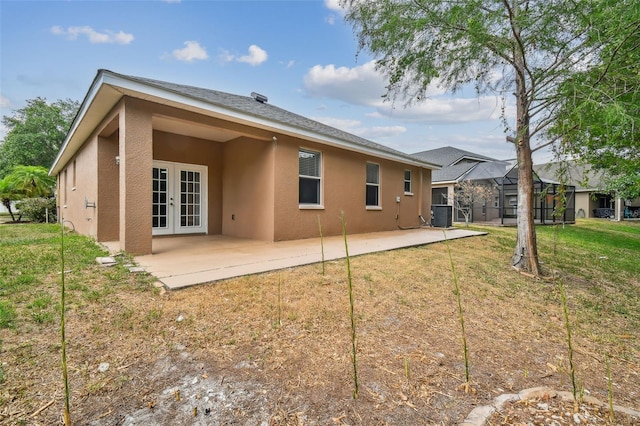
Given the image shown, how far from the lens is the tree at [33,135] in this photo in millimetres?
23547

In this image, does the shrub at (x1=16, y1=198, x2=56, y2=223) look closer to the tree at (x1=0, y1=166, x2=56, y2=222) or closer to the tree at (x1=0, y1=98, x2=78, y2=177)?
the tree at (x1=0, y1=166, x2=56, y2=222)

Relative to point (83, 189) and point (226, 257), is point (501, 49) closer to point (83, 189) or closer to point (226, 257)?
point (226, 257)

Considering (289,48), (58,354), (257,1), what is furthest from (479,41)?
(289,48)

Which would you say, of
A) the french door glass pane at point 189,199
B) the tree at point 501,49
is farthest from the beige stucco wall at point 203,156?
the tree at point 501,49

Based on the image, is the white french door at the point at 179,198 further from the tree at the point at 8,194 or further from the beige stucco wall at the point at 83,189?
the tree at the point at 8,194

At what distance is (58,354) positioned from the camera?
2092mm

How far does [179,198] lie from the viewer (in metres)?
8.14

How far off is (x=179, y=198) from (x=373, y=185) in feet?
20.1

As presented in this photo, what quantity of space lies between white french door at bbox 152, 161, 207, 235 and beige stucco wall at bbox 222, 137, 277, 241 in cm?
65

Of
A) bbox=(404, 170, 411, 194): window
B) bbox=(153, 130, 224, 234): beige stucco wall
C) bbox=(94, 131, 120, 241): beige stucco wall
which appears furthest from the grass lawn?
bbox=(404, 170, 411, 194): window

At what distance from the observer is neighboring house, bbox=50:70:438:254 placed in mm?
5191

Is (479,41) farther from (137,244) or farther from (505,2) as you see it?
(137,244)

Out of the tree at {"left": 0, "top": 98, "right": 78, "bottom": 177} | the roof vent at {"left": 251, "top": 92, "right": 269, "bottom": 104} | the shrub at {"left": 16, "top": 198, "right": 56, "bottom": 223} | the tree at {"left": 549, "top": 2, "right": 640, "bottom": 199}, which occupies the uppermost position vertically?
the tree at {"left": 0, "top": 98, "right": 78, "bottom": 177}

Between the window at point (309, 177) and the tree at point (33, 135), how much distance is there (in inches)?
1016
